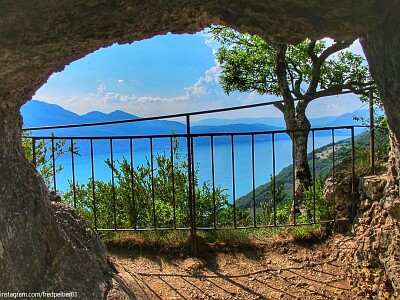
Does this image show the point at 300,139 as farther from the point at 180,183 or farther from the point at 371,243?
the point at 371,243

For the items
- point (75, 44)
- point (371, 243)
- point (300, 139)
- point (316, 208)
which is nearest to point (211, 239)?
point (316, 208)

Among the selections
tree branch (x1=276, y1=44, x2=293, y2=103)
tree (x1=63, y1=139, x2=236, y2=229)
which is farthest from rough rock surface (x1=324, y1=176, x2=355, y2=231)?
tree branch (x1=276, y1=44, x2=293, y2=103)

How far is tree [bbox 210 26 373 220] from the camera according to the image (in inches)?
239

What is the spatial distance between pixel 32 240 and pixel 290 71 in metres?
5.74

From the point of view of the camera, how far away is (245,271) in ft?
10.3

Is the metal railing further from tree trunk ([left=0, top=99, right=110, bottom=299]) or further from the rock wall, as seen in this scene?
tree trunk ([left=0, top=99, right=110, bottom=299])

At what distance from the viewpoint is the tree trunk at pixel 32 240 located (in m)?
1.41

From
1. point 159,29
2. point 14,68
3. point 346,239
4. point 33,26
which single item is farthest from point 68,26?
point 346,239

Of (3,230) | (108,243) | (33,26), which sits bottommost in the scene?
(108,243)

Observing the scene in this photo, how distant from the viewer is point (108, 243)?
354 centimetres

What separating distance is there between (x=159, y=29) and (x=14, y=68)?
60 centimetres

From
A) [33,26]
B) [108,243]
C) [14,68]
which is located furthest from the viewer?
[108,243]

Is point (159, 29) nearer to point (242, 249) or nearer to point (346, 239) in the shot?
point (242, 249)

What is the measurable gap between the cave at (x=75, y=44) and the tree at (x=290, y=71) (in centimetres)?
443
